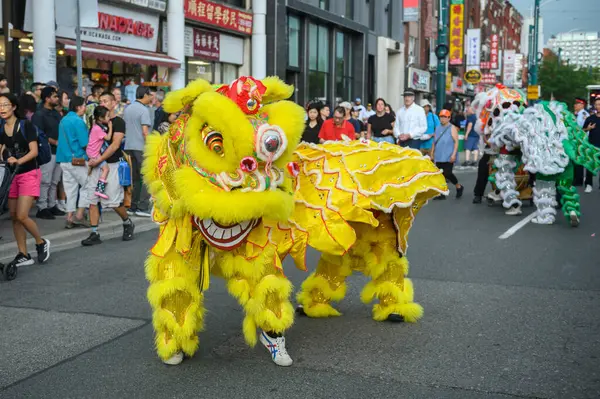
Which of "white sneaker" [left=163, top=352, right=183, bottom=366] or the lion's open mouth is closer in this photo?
the lion's open mouth

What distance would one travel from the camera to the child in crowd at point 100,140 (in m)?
8.97

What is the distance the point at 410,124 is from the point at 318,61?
592 inches

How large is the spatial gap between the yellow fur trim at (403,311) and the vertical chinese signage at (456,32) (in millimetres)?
37608

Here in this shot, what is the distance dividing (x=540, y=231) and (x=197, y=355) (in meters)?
6.63

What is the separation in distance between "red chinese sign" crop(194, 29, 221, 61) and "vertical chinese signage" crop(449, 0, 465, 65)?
71.9ft

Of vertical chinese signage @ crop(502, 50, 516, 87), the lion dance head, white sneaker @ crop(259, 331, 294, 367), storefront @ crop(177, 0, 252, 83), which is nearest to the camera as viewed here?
the lion dance head

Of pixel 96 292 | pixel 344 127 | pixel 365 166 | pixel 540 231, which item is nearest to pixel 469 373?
pixel 365 166

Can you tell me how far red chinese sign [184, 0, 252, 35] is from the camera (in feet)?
67.0

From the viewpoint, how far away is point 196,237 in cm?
419

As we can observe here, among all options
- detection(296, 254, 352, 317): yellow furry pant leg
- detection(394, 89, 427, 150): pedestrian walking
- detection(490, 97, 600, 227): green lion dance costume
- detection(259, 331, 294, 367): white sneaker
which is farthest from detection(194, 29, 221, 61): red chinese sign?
detection(259, 331, 294, 367): white sneaker

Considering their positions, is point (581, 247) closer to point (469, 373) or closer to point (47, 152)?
point (469, 373)

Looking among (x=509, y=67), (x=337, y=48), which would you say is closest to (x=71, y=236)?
(x=337, y=48)

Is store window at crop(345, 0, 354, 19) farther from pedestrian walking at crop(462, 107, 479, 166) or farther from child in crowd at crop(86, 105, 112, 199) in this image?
child in crowd at crop(86, 105, 112, 199)

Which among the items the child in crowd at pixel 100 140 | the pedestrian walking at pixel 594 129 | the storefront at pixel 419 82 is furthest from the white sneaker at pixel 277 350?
the storefront at pixel 419 82
